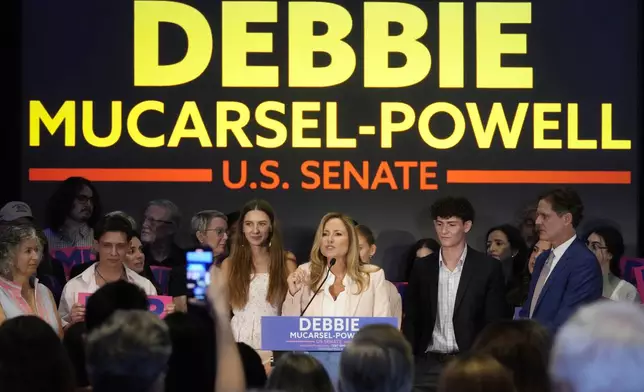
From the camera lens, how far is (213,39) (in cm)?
877

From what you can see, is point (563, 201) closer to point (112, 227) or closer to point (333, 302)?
point (333, 302)

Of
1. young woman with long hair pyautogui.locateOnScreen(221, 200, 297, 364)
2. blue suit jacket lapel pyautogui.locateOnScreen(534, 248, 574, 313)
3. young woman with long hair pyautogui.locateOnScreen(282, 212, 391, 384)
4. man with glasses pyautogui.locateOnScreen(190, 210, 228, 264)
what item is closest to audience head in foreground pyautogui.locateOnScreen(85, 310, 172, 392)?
young woman with long hair pyautogui.locateOnScreen(282, 212, 391, 384)

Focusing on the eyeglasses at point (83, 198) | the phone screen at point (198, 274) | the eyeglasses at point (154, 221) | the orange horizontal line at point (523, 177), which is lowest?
the phone screen at point (198, 274)

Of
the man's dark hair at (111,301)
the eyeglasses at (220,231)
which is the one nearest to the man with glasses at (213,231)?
the eyeglasses at (220,231)

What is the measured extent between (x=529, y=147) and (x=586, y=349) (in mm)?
6774

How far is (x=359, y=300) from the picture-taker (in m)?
5.89

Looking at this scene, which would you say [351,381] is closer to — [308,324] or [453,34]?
[308,324]

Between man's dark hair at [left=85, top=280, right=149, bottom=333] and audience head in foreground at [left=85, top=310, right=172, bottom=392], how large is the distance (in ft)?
1.62

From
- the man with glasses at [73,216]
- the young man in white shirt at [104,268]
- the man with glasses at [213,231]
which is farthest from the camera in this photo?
the man with glasses at [73,216]

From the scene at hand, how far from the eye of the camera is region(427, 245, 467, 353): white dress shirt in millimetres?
6102

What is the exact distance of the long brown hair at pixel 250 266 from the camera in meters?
6.24

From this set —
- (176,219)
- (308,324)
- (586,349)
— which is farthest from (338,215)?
(586,349)

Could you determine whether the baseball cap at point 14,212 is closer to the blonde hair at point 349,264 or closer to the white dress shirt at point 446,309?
the blonde hair at point 349,264

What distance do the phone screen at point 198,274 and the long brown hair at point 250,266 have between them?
265 cm
